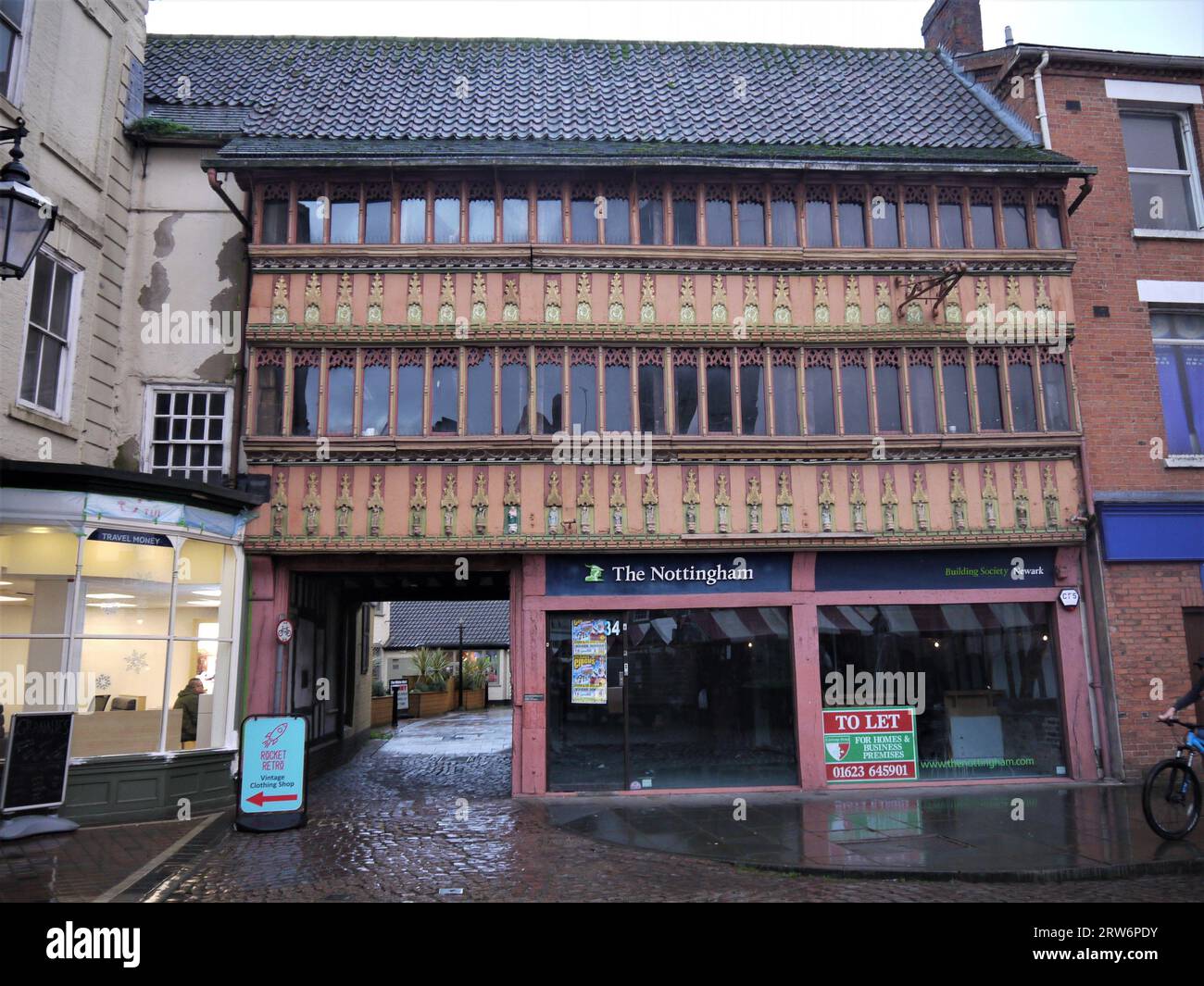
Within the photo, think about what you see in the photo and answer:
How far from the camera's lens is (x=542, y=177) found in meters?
14.6

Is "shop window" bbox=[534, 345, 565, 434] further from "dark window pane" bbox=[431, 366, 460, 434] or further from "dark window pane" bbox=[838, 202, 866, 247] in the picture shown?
"dark window pane" bbox=[838, 202, 866, 247]

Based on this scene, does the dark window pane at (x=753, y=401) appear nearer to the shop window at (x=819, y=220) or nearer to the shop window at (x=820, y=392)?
the shop window at (x=820, y=392)

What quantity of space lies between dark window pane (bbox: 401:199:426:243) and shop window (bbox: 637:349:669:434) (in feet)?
13.1

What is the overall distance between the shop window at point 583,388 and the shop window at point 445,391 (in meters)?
1.78

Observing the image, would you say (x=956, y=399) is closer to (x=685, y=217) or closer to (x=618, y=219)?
(x=685, y=217)

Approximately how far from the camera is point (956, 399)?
14.6 meters

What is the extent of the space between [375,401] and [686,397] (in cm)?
485

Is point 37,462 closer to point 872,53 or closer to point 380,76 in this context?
point 380,76

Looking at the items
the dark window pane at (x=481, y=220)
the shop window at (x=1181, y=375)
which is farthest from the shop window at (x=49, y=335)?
the shop window at (x=1181, y=375)

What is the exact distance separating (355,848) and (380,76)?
46.7 ft

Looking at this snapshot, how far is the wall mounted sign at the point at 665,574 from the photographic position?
45.9ft

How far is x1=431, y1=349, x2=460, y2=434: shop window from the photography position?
14055 mm

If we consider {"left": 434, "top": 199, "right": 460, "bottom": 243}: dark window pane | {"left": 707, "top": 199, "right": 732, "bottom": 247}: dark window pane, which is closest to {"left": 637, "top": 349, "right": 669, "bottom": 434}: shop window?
{"left": 707, "top": 199, "right": 732, "bottom": 247}: dark window pane

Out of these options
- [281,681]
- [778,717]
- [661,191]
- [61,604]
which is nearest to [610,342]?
[661,191]
